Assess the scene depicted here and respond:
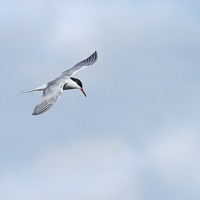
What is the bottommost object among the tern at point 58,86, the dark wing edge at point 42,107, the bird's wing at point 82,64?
the dark wing edge at point 42,107

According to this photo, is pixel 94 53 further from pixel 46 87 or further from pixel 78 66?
pixel 46 87

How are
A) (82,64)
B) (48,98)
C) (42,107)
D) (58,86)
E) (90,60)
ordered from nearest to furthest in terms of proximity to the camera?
(42,107) → (48,98) → (58,86) → (82,64) → (90,60)

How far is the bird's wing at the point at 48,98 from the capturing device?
26.7m

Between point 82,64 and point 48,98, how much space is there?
34.8 feet

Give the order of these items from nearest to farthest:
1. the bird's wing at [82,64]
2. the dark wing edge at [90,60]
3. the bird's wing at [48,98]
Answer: the bird's wing at [48,98] < the bird's wing at [82,64] < the dark wing edge at [90,60]

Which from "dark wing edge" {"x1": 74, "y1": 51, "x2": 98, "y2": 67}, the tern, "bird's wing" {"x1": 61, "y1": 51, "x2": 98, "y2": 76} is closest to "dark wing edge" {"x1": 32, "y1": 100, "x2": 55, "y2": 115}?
the tern

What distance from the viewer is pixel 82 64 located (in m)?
38.2

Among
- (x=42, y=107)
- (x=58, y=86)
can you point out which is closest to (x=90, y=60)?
(x=58, y=86)

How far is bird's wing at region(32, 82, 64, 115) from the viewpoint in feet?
87.5

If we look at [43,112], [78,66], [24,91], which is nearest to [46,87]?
[24,91]

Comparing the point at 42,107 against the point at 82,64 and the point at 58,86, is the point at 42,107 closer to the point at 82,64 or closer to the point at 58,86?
the point at 58,86

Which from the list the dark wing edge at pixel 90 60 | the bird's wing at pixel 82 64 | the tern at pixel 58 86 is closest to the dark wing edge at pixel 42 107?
the tern at pixel 58 86

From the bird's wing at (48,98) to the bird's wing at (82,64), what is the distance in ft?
19.1

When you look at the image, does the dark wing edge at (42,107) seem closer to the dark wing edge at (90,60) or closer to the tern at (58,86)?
the tern at (58,86)
